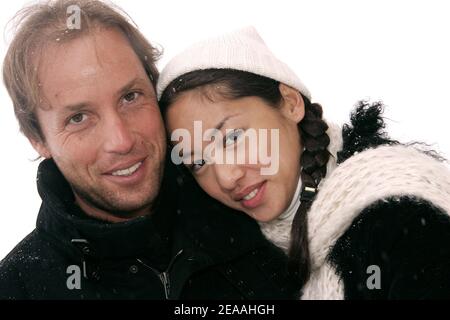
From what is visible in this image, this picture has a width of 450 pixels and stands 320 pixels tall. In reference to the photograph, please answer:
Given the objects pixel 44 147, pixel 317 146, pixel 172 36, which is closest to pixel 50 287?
pixel 44 147

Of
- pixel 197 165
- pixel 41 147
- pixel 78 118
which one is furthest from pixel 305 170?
pixel 41 147

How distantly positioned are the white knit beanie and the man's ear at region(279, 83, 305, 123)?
3 centimetres

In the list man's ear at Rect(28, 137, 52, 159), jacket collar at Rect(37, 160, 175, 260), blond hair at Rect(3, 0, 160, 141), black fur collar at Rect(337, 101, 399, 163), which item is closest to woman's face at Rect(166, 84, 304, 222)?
black fur collar at Rect(337, 101, 399, 163)

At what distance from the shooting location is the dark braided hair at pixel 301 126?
8.36ft

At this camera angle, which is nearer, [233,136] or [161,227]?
[233,136]

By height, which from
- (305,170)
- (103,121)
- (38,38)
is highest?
(38,38)

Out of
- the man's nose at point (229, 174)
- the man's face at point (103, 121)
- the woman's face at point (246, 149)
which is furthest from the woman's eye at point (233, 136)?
the man's face at point (103, 121)

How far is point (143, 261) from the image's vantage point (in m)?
2.68

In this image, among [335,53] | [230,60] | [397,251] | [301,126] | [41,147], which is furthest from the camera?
[335,53]

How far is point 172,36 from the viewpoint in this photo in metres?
13.6

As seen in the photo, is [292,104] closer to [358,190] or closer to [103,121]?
[358,190]

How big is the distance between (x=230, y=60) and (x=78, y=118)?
0.78 m
